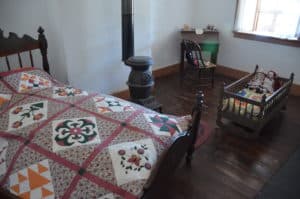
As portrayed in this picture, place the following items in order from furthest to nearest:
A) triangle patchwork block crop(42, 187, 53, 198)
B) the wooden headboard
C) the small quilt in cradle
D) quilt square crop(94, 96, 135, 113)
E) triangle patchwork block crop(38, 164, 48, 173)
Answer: the small quilt in cradle
the wooden headboard
quilt square crop(94, 96, 135, 113)
triangle patchwork block crop(38, 164, 48, 173)
triangle patchwork block crop(42, 187, 53, 198)

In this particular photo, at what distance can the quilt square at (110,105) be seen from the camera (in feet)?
6.92

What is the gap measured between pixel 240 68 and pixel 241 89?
4.42 ft

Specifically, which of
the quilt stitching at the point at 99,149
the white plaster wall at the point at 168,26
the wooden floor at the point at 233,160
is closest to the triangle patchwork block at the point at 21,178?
the quilt stitching at the point at 99,149

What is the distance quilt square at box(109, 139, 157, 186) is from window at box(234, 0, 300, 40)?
9.90 ft

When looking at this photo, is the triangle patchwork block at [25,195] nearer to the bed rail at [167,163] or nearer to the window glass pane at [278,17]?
the bed rail at [167,163]

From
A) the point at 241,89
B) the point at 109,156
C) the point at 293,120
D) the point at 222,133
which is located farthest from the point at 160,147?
the point at 293,120

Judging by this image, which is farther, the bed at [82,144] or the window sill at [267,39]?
the window sill at [267,39]

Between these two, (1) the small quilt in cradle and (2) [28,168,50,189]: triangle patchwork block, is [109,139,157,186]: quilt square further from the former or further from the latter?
(1) the small quilt in cradle

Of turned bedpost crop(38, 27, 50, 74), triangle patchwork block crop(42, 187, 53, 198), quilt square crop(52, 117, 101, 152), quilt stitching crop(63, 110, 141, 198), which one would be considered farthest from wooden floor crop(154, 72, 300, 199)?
turned bedpost crop(38, 27, 50, 74)

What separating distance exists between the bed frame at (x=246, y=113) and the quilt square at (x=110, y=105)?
1.21m

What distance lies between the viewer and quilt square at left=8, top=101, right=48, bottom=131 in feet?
6.34

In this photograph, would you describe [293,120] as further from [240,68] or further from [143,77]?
[143,77]

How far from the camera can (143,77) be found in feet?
10.2

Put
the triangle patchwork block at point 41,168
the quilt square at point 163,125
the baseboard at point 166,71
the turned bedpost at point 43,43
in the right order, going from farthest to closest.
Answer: the baseboard at point 166,71, the turned bedpost at point 43,43, the quilt square at point 163,125, the triangle patchwork block at point 41,168
